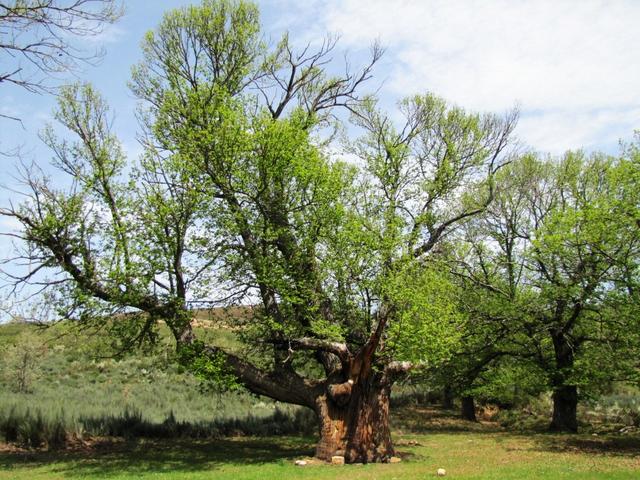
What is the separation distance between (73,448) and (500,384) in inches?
683

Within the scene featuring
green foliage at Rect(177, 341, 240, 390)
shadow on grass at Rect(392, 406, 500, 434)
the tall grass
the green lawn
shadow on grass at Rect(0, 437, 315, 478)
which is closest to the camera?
the green lawn

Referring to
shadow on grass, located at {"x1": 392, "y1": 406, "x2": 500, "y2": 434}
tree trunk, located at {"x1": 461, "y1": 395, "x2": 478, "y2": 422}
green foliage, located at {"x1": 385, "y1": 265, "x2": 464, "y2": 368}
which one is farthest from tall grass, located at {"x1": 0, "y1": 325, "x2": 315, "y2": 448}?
tree trunk, located at {"x1": 461, "y1": 395, "x2": 478, "y2": 422}

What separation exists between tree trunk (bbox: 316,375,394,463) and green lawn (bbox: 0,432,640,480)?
3.17 feet

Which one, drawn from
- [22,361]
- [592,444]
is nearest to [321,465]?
[592,444]

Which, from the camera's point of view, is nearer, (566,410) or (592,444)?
(592,444)

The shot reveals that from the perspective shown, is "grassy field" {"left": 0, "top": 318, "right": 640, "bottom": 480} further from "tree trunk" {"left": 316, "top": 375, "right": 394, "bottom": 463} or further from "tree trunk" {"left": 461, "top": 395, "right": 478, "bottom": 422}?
"tree trunk" {"left": 461, "top": 395, "right": 478, "bottom": 422}

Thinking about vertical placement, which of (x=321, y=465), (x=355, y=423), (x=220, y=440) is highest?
(x=355, y=423)

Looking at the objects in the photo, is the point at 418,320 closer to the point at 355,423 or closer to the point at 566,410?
the point at 355,423

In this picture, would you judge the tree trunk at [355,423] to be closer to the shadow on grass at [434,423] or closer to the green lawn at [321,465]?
the green lawn at [321,465]

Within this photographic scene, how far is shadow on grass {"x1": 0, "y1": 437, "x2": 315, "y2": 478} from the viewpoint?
14.4 metres

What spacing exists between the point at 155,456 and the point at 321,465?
17.5 ft

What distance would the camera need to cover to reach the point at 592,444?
20078mm

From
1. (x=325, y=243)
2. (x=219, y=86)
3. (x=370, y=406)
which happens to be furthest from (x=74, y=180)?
(x=370, y=406)

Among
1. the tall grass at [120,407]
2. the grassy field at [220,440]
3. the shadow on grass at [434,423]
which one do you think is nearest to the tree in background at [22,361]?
the grassy field at [220,440]
